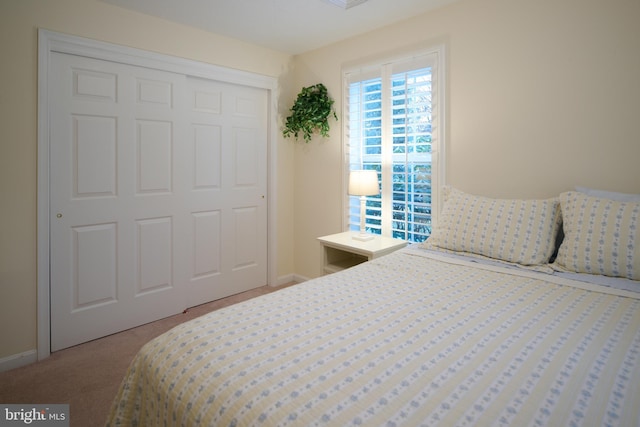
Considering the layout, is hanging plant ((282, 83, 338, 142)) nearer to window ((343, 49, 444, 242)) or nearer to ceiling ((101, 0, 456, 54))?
window ((343, 49, 444, 242))

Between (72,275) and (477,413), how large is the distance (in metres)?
2.68

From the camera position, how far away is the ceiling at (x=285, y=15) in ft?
8.36

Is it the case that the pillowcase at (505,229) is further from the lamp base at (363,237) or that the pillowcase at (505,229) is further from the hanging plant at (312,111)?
the hanging plant at (312,111)

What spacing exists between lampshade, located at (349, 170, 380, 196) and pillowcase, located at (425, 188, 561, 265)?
774 millimetres

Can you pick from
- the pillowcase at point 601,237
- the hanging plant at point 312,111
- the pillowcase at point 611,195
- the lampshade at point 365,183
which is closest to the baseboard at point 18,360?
the lampshade at point 365,183

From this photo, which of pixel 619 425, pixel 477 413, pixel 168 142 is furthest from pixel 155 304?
pixel 619 425

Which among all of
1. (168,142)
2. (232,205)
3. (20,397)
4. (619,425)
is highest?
(168,142)

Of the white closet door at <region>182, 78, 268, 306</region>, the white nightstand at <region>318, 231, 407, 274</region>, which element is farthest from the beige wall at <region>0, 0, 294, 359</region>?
the white nightstand at <region>318, 231, 407, 274</region>

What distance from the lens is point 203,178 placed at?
124 inches

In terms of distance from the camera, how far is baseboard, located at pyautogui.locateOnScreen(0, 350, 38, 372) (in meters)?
2.21

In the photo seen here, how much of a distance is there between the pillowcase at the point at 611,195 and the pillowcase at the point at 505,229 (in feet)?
0.51

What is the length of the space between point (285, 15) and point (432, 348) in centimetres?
262

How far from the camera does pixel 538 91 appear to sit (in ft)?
7.17

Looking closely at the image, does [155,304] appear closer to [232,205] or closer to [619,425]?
[232,205]
